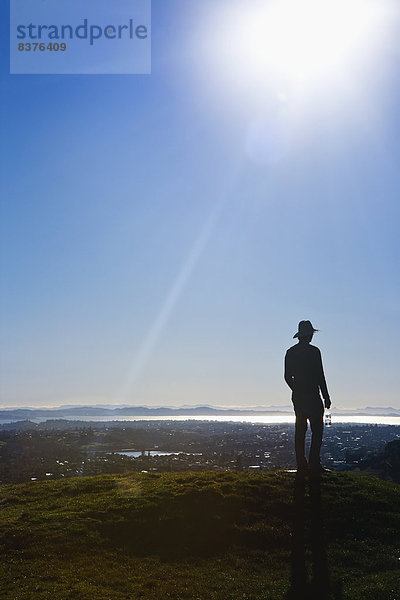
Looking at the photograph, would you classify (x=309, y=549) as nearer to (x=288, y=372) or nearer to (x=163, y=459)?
(x=288, y=372)

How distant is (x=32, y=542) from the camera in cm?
1103

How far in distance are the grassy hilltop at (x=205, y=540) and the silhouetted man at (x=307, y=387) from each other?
1.46 metres

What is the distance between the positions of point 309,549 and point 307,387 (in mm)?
4472

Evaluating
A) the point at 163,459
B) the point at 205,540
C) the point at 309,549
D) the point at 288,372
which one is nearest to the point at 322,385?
the point at 288,372

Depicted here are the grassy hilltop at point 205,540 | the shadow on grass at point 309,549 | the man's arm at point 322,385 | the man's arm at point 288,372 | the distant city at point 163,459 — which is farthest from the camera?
the distant city at point 163,459

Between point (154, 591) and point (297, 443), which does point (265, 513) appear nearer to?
point (297, 443)

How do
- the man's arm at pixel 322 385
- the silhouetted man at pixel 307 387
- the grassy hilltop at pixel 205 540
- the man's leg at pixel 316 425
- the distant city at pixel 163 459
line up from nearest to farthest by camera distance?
the grassy hilltop at pixel 205 540 → the man's leg at pixel 316 425 → the silhouetted man at pixel 307 387 → the man's arm at pixel 322 385 → the distant city at pixel 163 459

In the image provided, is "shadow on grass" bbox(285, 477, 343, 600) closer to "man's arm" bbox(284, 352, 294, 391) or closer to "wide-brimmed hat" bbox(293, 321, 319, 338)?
"man's arm" bbox(284, 352, 294, 391)

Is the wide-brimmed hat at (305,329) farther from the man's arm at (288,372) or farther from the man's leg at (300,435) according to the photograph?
the man's leg at (300,435)

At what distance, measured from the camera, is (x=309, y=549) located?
1091cm

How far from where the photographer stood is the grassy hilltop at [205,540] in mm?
9023

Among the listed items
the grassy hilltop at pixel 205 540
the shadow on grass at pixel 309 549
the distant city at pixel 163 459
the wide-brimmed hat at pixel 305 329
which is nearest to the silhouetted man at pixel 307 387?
the wide-brimmed hat at pixel 305 329

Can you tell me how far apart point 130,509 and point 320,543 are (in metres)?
5.36

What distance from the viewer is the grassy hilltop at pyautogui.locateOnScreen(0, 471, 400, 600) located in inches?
355
